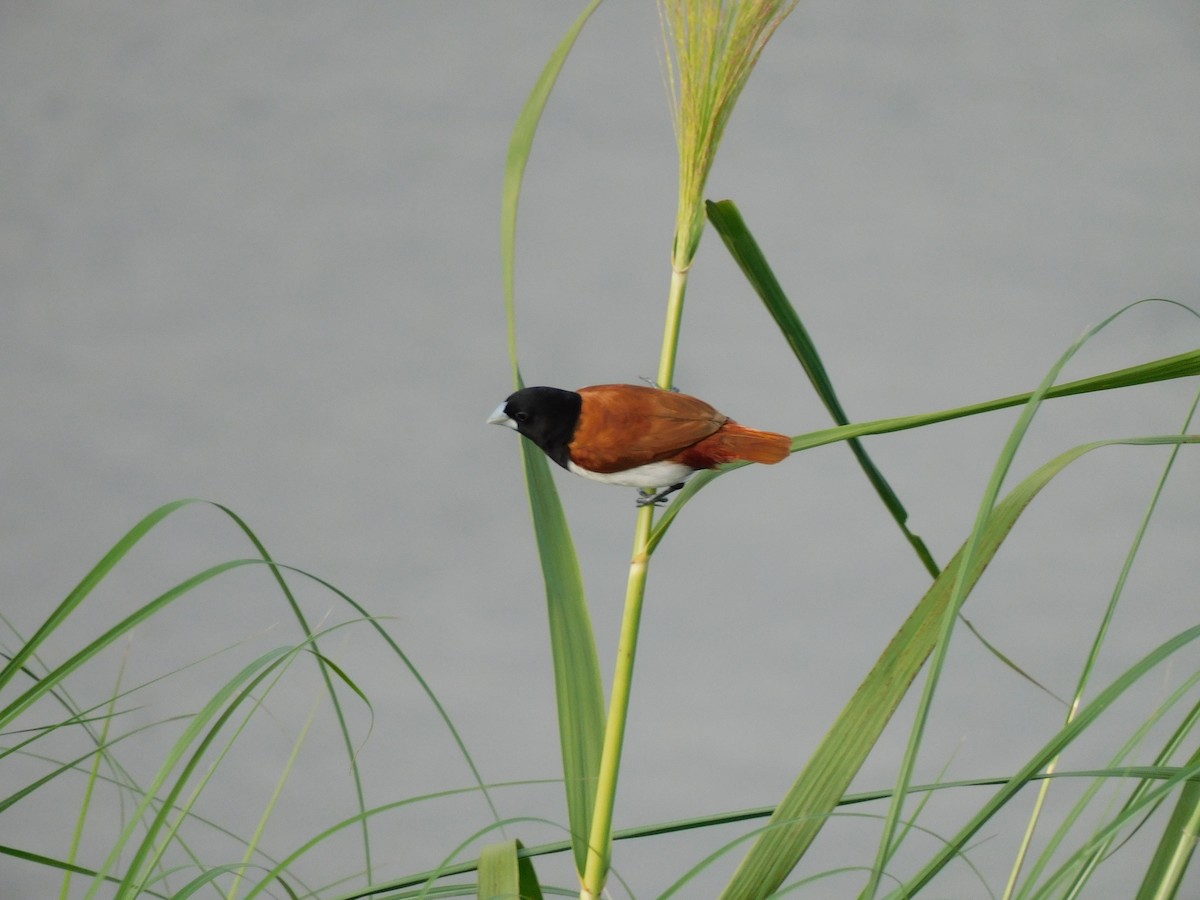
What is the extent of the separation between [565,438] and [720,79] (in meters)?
0.21

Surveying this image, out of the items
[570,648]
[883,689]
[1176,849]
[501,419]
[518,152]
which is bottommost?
[1176,849]

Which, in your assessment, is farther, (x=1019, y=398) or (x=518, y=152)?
(x=518, y=152)

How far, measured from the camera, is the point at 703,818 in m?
0.65

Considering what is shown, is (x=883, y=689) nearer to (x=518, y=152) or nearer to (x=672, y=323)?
(x=672, y=323)

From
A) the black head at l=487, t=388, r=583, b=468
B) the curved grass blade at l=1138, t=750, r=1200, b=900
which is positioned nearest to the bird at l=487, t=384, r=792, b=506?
the black head at l=487, t=388, r=583, b=468

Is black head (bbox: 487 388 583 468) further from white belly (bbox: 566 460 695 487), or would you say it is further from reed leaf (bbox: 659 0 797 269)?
reed leaf (bbox: 659 0 797 269)

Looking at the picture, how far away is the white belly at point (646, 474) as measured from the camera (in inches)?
25.7

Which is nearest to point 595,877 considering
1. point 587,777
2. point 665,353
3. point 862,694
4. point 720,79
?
point 587,777

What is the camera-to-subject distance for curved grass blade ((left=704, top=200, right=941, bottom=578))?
640mm

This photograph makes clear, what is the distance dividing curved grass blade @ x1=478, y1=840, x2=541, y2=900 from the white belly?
0.67 ft

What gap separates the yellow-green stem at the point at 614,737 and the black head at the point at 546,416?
75 mm

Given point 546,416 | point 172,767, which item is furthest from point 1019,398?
point 172,767

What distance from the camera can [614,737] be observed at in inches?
24.8

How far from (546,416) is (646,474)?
7 centimetres
